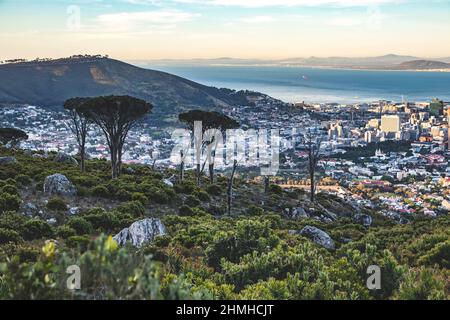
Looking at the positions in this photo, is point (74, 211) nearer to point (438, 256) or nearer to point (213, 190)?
point (213, 190)

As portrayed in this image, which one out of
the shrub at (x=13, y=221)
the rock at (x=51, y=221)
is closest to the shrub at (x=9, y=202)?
the shrub at (x=13, y=221)

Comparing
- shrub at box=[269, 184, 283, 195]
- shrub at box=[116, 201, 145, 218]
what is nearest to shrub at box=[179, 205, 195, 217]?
shrub at box=[116, 201, 145, 218]

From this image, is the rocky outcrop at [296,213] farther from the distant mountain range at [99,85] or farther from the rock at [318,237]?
the distant mountain range at [99,85]

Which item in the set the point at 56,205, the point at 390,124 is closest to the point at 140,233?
the point at 56,205

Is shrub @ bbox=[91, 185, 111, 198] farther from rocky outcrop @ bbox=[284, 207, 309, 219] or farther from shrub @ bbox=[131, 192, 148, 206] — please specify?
rocky outcrop @ bbox=[284, 207, 309, 219]

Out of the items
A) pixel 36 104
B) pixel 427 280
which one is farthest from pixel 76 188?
pixel 36 104

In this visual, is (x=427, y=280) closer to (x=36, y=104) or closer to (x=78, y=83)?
(x=36, y=104)
